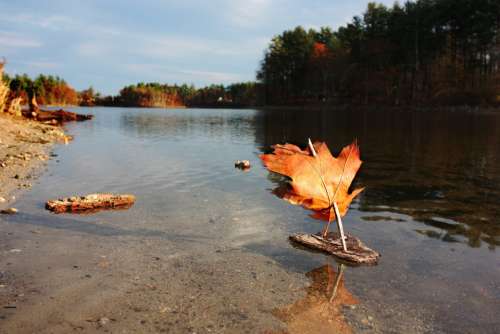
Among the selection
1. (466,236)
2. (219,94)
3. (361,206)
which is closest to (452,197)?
(361,206)

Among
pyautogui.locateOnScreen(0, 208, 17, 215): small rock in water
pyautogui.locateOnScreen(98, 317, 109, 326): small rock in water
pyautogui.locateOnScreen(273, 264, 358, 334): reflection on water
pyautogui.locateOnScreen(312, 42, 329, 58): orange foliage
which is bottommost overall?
pyautogui.locateOnScreen(273, 264, 358, 334): reflection on water

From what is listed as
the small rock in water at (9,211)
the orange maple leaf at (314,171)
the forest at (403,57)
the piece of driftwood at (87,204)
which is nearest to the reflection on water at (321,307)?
the orange maple leaf at (314,171)

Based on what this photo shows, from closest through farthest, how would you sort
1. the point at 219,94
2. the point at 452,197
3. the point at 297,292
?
the point at 297,292
the point at 452,197
the point at 219,94

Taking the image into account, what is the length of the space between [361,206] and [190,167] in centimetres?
701

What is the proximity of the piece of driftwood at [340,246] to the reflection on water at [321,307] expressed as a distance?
0.44 m

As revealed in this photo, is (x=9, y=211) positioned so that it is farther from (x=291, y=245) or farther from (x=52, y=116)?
(x=52, y=116)

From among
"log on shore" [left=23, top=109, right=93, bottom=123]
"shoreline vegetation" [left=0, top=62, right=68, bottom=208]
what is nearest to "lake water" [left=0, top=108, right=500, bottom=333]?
"shoreline vegetation" [left=0, top=62, right=68, bottom=208]

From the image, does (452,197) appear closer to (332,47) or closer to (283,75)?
(332,47)

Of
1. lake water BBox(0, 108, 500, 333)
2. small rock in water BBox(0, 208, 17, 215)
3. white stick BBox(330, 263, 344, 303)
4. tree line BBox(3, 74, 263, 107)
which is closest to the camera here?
lake water BBox(0, 108, 500, 333)

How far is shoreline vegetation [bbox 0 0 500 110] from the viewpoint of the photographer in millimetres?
65938

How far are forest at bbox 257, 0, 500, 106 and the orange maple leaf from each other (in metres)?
68.1

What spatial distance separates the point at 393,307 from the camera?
449 centimetres

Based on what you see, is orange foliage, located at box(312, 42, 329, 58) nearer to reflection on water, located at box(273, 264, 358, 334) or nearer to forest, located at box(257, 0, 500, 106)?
forest, located at box(257, 0, 500, 106)

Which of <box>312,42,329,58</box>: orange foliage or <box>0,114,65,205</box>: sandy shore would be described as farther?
<box>312,42,329,58</box>: orange foliage
